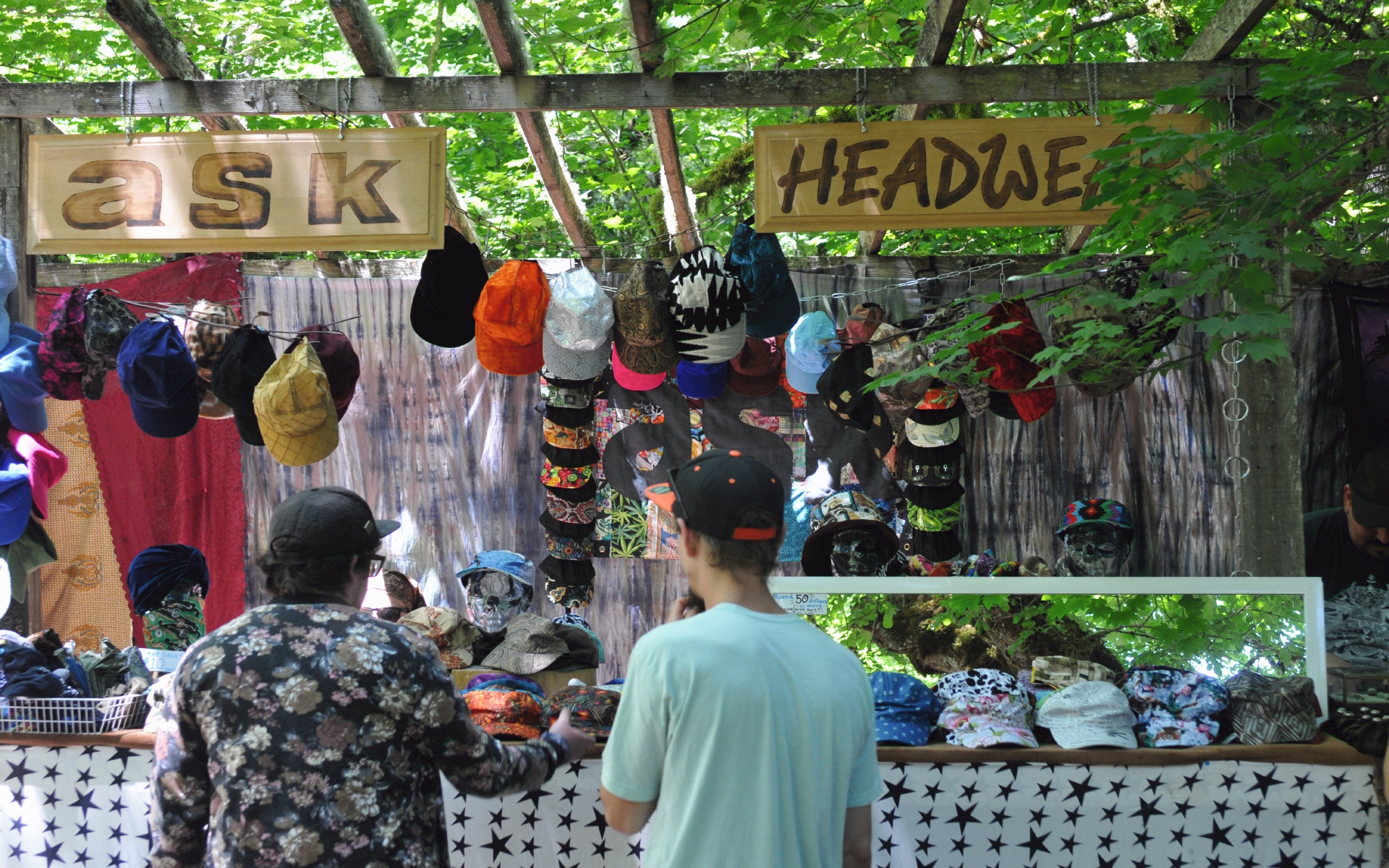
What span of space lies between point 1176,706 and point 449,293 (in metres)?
3.22

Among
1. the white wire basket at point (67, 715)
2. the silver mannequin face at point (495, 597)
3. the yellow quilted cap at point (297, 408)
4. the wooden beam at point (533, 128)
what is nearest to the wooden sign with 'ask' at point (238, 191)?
the wooden beam at point (533, 128)

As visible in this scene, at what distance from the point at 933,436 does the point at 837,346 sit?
640 mm

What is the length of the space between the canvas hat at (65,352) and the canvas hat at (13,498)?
322 mm

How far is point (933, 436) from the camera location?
5.01 m

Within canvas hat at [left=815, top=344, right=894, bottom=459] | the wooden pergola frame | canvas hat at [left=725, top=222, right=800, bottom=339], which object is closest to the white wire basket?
the wooden pergola frame

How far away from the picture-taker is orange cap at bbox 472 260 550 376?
15.1 feet

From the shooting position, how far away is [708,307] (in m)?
4.50

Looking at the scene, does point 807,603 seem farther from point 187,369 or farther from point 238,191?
point 187,369

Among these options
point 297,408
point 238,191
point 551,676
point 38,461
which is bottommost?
point 551,676

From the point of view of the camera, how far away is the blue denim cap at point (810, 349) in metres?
5.27

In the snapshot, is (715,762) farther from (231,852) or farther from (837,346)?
(837,346)

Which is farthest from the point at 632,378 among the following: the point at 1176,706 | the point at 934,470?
the point at 1176,706

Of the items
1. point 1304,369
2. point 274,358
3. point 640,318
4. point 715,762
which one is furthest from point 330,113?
point 1304,369

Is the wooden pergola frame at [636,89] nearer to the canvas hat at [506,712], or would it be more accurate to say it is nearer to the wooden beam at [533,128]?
the wooden beam at [533,128]
